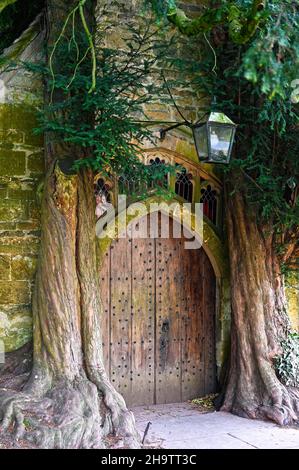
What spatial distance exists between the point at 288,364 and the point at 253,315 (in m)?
0.64

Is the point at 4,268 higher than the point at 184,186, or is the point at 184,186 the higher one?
the point at 184,186

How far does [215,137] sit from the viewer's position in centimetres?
512

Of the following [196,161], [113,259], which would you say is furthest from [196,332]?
[196,161]

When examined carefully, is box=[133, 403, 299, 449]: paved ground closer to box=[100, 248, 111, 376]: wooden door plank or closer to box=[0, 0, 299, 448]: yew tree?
box=[0, 0, 299, 448]: yew tree

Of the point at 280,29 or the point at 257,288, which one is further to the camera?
the point at 257,288

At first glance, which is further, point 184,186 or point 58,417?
point 184,186

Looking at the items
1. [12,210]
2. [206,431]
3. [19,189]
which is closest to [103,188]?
[19,189]

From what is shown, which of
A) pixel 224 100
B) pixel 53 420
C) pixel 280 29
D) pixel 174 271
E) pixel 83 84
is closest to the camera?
pixel 280 29

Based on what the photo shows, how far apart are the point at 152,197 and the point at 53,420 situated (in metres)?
2.59

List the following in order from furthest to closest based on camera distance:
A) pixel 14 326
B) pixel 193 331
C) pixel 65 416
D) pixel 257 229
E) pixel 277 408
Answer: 1. pixel 193 331
2. pixel 257 229
3. pixel 277 408
4. pixel 14 326
5. pixel 65 416

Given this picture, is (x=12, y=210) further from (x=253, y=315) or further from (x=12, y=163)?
(x=253, y=315)

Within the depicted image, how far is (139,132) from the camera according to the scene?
18.0 feet

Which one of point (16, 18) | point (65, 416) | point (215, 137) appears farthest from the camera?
point (16, 18)

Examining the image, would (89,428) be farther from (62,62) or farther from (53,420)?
(62,62)
